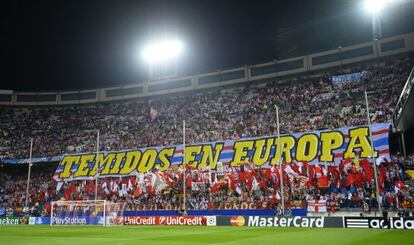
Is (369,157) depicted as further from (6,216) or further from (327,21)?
(6,216)

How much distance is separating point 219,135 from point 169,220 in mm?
12234

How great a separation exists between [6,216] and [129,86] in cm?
2462

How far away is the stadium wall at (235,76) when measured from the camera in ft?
143

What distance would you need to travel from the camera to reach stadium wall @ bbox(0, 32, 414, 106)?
43719 millimetres

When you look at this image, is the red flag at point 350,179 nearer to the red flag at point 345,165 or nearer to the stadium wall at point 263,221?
the red flag at point 345,165

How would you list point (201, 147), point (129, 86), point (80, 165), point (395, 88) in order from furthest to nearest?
point (129, 86) < point (80, 165) < point (201, 147) < point (395, 88)

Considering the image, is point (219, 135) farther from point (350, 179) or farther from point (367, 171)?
point (367, 171)

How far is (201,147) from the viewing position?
41.7 m

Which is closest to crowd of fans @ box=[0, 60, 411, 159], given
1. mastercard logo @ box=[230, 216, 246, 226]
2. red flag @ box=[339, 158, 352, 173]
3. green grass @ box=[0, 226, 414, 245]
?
red flag @ box=[339, 158, 352, 173]

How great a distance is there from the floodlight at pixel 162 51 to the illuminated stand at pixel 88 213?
67.1 feet

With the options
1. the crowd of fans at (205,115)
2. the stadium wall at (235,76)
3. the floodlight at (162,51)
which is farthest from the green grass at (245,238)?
the floodlight at (162,51)

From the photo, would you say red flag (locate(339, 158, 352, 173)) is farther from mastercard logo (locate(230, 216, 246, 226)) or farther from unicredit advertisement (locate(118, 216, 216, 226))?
unicredit advertisement (locate(118, 216, 216, 226))

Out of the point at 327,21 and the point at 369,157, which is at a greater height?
the point at 327,21

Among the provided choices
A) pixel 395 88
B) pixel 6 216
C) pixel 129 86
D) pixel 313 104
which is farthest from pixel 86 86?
pixel 395 88
